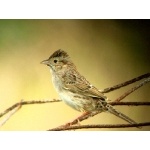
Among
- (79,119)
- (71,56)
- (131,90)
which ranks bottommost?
(79,119)

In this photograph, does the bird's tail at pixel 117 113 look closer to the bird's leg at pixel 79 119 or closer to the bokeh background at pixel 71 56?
the bokeh background at pixel 71 56

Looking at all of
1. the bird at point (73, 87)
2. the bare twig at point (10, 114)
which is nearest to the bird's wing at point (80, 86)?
the bird at point (73, 87)

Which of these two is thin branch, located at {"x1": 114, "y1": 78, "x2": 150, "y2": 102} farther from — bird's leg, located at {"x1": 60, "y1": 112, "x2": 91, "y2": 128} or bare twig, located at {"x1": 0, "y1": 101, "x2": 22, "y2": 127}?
bare twig, located at {"x1": 0, "y1": 101, "x2": 22, "y2": 127}

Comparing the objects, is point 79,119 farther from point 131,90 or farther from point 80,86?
point 131,90

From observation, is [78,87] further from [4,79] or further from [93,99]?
[4,79]

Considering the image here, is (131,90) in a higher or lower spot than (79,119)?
higher

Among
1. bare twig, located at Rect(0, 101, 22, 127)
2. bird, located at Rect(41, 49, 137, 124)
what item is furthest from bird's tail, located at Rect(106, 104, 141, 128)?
bare twig, located at Rect(0, 101, 22, 127)

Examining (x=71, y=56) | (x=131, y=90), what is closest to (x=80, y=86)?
(x=71, y=56)

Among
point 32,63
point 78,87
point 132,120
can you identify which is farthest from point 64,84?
point 132,120
